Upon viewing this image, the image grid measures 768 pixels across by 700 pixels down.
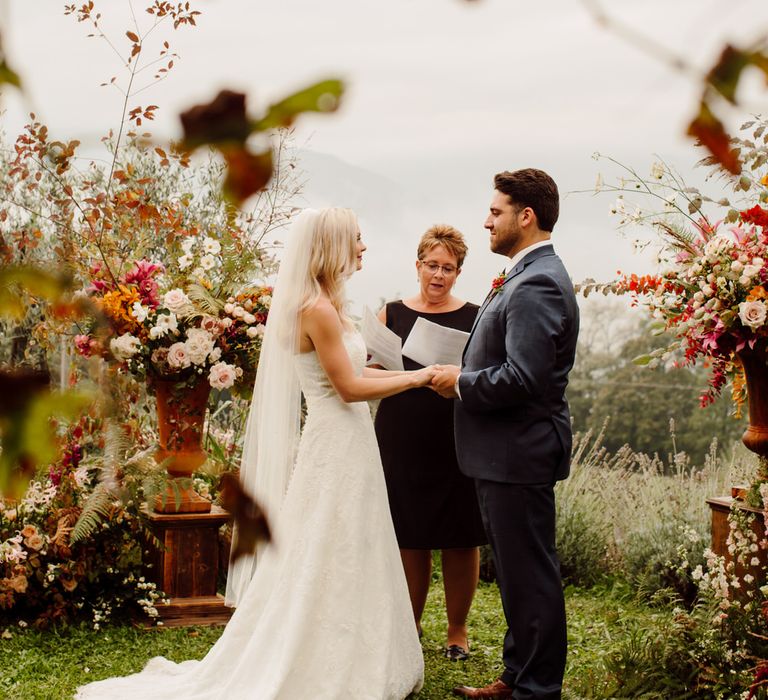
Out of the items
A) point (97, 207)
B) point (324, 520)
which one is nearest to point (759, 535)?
point (324, 520)

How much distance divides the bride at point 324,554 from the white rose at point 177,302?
82 centimetres

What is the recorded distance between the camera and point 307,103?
37 cm

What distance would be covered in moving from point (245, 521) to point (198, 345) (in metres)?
3.91

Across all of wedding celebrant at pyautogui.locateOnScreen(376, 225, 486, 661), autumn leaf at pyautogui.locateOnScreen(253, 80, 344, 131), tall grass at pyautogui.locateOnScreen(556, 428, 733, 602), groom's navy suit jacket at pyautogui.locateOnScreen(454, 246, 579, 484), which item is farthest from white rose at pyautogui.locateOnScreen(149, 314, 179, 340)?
autumn leaf at pyautogui.locateOnScreen(253, 80, 344, 131)

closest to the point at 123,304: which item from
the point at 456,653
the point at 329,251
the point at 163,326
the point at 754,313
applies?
the point at 163,326

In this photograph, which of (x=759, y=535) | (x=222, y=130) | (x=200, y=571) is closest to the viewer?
(x=222, y=130)

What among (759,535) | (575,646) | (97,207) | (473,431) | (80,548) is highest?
(97,207)

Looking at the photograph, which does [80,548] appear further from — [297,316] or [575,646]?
[575,646]

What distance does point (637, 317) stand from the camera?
18109mm

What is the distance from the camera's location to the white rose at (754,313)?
3.07m

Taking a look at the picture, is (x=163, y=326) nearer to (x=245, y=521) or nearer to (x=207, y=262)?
(x=207, y=262)

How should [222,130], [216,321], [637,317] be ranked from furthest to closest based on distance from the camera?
[637,317] < [216,321] < [222,130]

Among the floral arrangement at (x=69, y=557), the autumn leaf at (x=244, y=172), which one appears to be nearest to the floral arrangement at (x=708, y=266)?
the floral arrangement at (x=69, y=557)

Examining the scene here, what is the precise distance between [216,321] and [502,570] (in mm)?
1824
